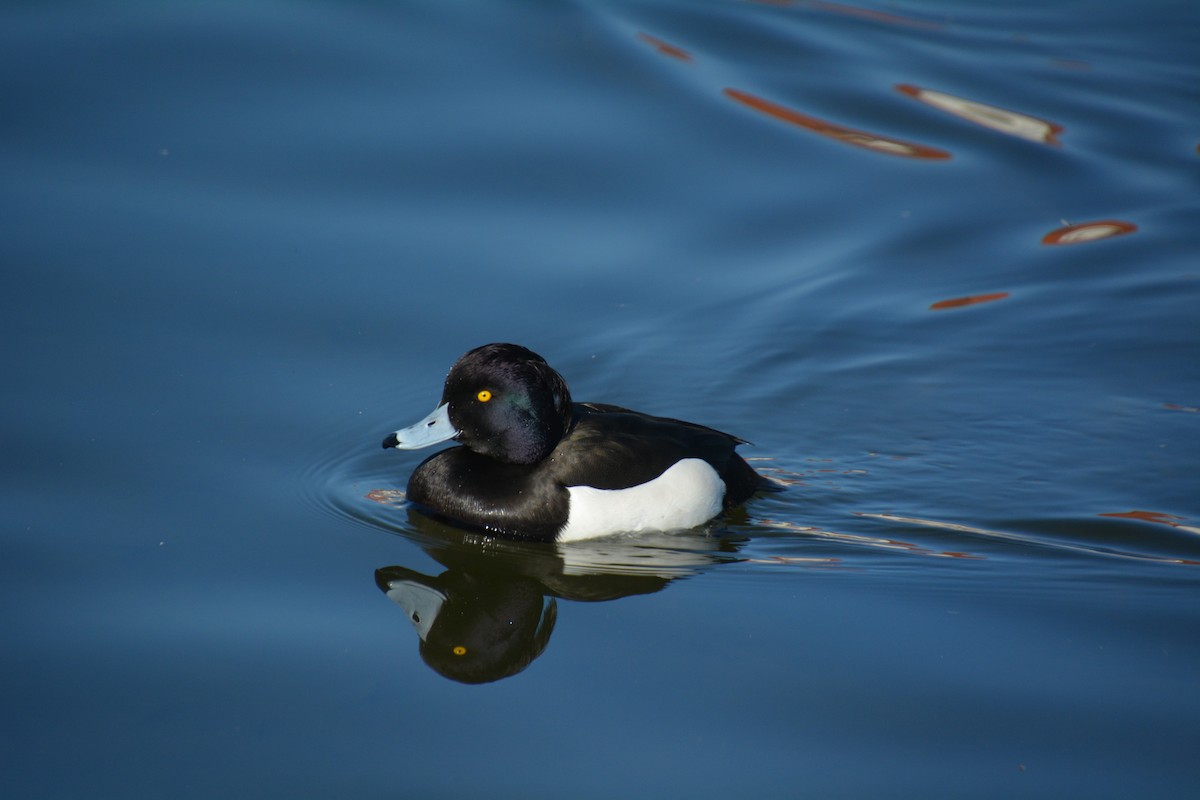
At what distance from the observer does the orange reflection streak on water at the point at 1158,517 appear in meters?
6.09

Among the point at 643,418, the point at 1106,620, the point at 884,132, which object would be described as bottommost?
the point at 1106,620

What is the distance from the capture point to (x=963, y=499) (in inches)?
256

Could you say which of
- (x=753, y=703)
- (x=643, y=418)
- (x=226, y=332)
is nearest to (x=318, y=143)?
(x=226, y=332)

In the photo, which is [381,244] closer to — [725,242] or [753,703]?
[725,242]

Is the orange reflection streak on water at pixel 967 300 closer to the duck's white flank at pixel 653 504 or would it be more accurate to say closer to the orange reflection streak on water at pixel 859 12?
the duck's white flank at pixel 653 504

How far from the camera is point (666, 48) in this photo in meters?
12.0

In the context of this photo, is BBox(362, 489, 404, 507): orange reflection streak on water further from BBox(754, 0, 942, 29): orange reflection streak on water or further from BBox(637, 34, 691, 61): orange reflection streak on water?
BBox(754, 0, 942, 29): orange reflection streak on water

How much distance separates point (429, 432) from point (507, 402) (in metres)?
0.38

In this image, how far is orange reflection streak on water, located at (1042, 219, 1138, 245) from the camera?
9.43 m

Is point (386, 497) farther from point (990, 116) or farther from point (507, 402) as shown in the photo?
point (990, 116)

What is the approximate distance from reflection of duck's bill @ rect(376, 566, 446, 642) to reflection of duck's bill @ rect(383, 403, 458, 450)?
0.65 metres

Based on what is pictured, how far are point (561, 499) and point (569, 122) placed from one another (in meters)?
5.05

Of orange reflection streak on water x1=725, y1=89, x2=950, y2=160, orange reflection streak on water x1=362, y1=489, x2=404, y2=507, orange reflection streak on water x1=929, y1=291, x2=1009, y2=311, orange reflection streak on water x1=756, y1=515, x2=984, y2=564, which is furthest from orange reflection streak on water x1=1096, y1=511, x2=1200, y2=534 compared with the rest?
orange reflection streak on water x1=725, y1=89, x2=950, y2=160

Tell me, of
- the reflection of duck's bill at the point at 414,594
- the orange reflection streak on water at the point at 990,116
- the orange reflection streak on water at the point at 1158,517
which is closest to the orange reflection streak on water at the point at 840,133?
the orange reflection streak on water at the point at 990,116
